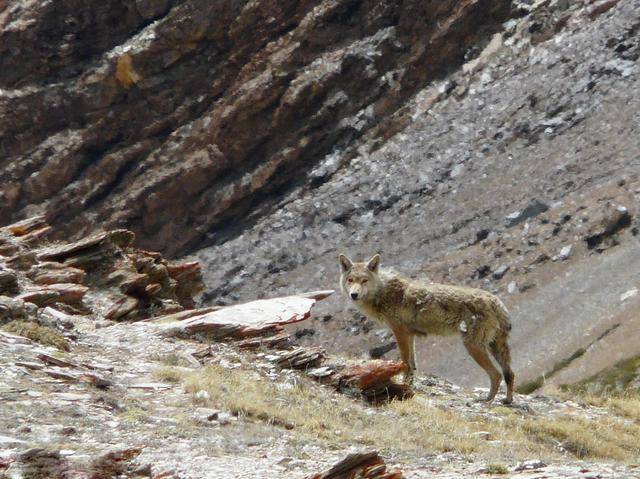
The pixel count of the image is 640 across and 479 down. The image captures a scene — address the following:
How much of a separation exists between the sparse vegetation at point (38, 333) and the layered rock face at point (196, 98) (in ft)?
274

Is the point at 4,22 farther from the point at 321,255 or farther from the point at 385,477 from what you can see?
the point at 385,477

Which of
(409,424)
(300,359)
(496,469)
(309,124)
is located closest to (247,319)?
(300,359)

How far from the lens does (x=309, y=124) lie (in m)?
103

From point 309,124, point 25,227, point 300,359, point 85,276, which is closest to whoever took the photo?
point 300,359

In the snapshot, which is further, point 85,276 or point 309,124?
point 309,124

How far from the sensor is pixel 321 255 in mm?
85062

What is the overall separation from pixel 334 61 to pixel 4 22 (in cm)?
3526

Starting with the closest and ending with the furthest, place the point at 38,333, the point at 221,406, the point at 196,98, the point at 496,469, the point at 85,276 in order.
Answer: the point at 496,469 → the point at 221,406 → the point at 38,333 → the point at 85,276 → the point at 196,98

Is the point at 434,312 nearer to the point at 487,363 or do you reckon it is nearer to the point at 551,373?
the point at 487,363

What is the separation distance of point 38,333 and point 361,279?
20.2 ft

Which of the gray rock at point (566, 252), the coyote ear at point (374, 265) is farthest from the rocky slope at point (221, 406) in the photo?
the gray rock at point (566, 252)

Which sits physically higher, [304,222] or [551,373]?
[304,222]

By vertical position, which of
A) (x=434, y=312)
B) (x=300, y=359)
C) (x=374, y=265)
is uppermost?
(x=374, y=265)

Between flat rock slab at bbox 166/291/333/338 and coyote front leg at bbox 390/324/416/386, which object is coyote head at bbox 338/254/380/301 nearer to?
coyote front leg at bbox 390/324/416/386
